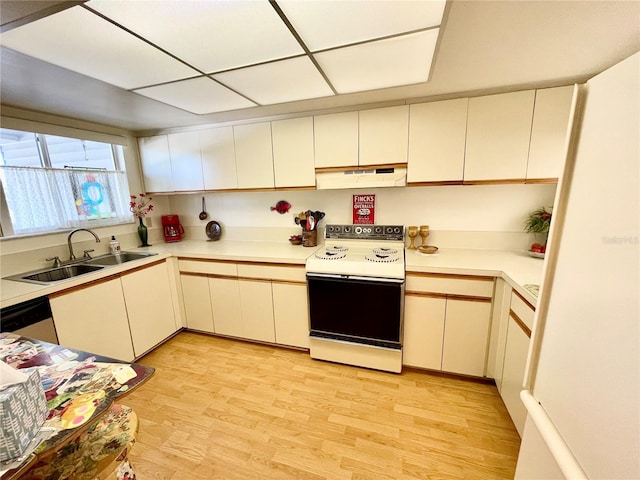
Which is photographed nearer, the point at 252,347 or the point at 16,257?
the point at 16,257

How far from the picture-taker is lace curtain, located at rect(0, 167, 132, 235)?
6.35 feet

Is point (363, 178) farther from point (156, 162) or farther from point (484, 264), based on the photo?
point (156, 162)

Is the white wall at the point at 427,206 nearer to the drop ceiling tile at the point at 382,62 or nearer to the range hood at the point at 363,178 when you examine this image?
the range hood at the point at 363,178

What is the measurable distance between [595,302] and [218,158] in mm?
2669

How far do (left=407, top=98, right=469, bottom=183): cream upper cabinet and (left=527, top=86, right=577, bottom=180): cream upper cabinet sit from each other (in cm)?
43

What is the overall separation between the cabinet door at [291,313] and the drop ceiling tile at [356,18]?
1656 mm

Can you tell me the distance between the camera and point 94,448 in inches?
33.3

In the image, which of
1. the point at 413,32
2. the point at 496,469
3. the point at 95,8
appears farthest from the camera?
the point at 496,469

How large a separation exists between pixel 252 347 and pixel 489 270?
6.81 ft

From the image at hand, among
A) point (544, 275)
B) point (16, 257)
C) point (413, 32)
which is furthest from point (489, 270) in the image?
point (16, 257)

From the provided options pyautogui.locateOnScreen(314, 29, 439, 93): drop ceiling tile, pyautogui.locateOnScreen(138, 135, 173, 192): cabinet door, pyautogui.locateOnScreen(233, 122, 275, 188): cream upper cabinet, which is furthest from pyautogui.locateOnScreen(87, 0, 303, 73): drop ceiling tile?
pyautogui.locateOnScreen(138, 135, 173, 192): cabinet door

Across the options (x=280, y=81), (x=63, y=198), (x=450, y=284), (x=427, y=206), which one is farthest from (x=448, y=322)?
(x=63, y=198)

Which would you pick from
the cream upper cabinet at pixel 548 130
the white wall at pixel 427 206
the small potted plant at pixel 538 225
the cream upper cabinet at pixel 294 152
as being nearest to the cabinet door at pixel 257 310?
the white wall at pixel 427 206

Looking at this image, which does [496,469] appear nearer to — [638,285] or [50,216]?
[638,285]
